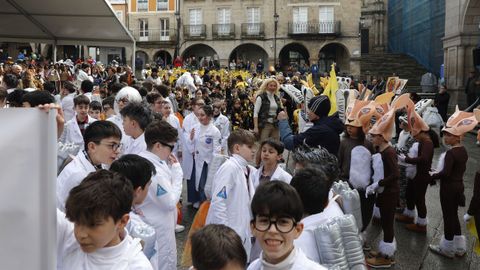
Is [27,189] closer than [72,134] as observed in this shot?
Yes

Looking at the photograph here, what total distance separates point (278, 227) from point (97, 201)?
0.85 metres

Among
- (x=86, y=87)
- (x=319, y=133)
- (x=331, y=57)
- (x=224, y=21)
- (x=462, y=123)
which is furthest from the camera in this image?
(x=331, y=57)

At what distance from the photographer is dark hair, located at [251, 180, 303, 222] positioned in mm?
2480

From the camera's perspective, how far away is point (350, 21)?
43438mm

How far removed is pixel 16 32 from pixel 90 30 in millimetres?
1353

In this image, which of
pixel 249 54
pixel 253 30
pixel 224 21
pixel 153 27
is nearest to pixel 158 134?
pixel 253 30

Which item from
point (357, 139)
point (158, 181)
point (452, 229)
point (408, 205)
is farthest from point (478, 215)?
point (158, 181)

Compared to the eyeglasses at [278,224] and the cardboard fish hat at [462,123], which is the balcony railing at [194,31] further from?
the eyeglasses at [278,224]

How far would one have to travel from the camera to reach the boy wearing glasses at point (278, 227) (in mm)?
2400

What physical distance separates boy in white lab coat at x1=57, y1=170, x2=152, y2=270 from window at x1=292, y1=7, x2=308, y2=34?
42.6 meters

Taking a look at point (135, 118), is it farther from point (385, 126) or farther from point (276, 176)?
point (385, 126)

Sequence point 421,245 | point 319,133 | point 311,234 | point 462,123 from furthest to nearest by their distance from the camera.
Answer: point 421,245
point 462,123
point 319,133
point 311,234

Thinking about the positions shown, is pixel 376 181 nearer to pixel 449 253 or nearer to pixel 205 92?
pixel 449 253

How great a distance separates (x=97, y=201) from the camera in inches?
89.7
